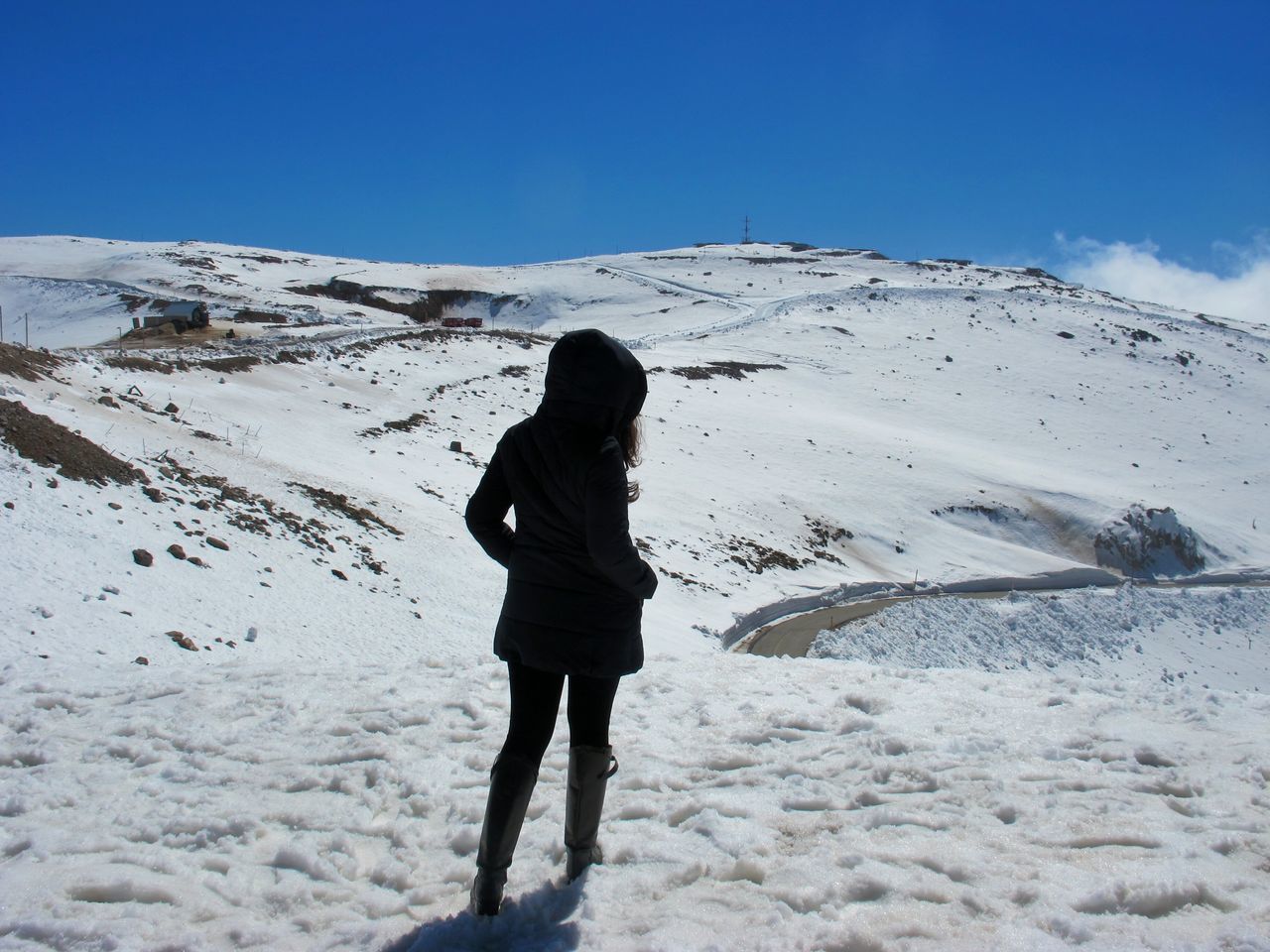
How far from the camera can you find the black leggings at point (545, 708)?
12.2 ft

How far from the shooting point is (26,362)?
60.2 ft

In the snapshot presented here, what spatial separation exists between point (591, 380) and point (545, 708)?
1.34 metres

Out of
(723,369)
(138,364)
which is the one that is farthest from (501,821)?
(723,369)

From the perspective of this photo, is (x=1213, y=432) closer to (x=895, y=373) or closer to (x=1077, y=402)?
(x=1077, y=402)

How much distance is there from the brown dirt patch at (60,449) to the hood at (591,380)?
10.4 m

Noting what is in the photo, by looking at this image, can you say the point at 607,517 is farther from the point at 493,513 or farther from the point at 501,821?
the point at 501,821

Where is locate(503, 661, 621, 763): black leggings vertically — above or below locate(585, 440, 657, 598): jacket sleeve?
below

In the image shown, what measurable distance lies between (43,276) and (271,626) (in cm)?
7158

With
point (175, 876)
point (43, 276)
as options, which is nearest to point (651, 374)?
point (175, 876)

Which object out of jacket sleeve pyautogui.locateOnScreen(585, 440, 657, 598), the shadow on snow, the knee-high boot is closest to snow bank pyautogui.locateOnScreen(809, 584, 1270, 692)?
the knee-high boot

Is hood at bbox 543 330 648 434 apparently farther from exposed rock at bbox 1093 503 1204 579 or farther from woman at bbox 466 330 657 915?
exposed rock at bbox 1093 503 1204 579

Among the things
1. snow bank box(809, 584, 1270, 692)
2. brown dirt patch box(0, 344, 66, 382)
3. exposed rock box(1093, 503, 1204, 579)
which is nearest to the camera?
brown dirt patch box(0, 344, 66, 382)

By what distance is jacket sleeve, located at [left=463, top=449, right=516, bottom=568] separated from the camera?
3846 millimetres

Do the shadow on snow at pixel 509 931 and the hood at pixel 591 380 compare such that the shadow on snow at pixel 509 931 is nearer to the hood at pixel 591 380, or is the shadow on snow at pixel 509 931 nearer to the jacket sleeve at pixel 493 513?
the jacket sleeve at pixel 493 513
